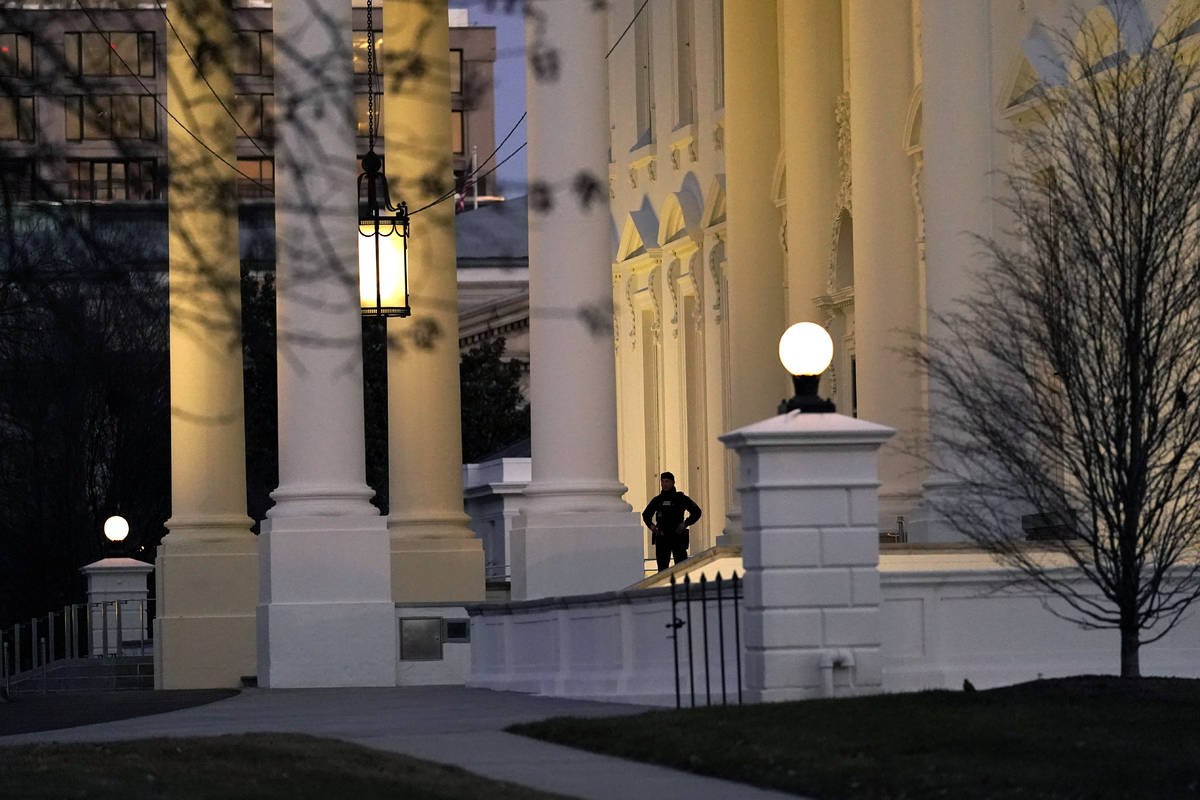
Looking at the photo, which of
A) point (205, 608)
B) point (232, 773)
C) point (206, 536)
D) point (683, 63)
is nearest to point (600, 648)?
point (232, 773)

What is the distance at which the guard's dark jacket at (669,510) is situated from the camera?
101 feet

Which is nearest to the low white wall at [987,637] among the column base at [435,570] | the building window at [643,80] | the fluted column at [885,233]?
the fluted column at [885,233]

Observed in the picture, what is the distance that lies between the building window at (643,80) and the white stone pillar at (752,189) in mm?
5158

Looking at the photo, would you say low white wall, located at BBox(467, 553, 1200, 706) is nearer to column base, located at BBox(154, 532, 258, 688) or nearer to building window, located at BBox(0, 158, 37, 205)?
building window, located at BBox(0, 158, 37, 205)

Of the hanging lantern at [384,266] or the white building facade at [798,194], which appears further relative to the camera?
the hanging lantern at [384,266]

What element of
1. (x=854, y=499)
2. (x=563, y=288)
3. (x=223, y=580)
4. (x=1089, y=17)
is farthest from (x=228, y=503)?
(x=854, y=499)

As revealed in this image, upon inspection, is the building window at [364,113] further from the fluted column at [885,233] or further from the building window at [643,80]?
the building window at [643,80]

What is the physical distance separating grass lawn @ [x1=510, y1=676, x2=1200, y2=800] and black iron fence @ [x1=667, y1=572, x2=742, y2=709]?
872 mm

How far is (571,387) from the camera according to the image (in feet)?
88.2

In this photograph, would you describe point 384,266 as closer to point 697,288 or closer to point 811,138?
point 811,138

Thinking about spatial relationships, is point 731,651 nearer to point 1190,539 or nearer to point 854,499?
point 854,499

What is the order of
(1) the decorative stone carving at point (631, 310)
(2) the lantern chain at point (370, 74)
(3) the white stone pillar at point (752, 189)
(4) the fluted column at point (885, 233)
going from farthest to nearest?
1. (1) the decorative stone carving at point (631, 310)
2. (3) the white stone pillar at point (752, 189)
3. (4) the fluted column at point (885, 233)
4. (2) the lantern chain at point (370, 74)

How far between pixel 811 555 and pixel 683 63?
23216 millimetres

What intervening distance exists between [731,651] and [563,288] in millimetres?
7470
